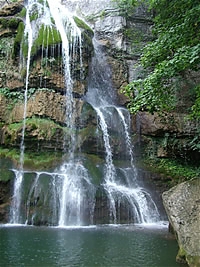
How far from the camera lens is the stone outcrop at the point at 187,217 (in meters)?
4.62

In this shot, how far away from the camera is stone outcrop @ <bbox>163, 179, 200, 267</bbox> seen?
462 cm

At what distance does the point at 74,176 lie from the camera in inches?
422

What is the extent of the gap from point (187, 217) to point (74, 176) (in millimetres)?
6190

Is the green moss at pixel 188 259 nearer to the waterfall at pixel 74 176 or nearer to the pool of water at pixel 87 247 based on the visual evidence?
the pool of water at pixel 87 247

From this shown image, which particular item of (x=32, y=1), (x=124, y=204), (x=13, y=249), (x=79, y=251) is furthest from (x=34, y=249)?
(x=32, y=1)

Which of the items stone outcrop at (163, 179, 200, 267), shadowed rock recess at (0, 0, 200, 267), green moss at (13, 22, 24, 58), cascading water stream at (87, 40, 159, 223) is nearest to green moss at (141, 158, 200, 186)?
shadowed rock recess at (0, 0, 200, 267)

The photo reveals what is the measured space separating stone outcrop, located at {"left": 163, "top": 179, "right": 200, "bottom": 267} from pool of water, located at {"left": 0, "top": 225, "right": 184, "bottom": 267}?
0.54 metres

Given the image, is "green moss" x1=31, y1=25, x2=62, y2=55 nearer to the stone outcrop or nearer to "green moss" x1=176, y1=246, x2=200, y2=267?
the stone outcrop

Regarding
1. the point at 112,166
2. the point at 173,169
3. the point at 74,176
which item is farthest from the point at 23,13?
the point at 173,169

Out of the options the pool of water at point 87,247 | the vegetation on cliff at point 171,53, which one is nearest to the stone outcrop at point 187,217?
the pool of water at point 87,247

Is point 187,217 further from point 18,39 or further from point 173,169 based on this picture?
point 18,39

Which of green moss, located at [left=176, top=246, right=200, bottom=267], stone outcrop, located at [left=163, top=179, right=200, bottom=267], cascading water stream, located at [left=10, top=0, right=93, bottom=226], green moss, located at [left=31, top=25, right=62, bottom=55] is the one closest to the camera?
green moss, located at [left=176, top=246, right=200, bottom=267]

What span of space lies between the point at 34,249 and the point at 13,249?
41 centimetres

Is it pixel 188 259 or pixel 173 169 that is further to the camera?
pixel 173 169
